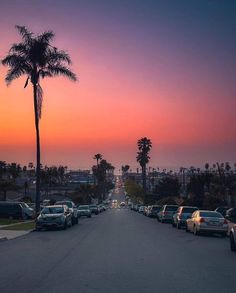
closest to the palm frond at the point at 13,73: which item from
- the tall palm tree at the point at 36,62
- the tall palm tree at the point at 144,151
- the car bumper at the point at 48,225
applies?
the tall palm tree at the point at 36,62

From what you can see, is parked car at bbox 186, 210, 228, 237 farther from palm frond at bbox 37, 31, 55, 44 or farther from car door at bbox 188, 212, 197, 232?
palm frond at bbox 37, 31, 55, 44

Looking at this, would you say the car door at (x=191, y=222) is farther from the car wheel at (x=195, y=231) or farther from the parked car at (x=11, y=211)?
the parked car at (x=11, y=211)

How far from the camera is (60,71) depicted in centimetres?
4703

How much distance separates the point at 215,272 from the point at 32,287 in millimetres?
5079

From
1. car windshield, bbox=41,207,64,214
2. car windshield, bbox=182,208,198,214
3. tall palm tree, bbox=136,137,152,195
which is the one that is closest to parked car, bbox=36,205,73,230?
car windshield, bbox=41,207,64,214

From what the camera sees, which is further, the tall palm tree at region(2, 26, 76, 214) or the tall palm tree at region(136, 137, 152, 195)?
the tall palm tree at region(136, 137, 152, 195)

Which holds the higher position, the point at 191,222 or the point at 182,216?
the point at 182,216

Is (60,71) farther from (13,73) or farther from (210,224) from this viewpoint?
(210,224)

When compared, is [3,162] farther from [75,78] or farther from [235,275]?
[235,275]

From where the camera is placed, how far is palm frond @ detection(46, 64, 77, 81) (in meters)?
46.7

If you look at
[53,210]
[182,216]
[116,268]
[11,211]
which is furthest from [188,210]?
[116,268]

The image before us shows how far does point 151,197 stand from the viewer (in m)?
128

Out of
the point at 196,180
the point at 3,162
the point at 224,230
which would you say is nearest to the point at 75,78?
the point at 224,230

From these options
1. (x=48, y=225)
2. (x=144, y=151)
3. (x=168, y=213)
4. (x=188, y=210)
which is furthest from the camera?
(x=144, y=151)
